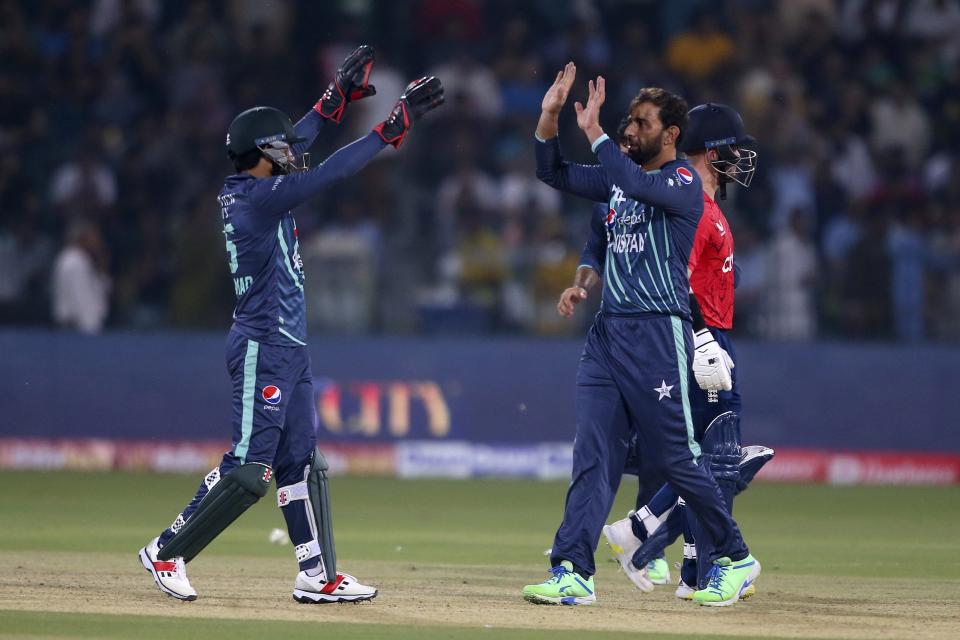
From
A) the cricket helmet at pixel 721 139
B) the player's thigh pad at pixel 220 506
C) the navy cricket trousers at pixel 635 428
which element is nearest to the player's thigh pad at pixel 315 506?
the player's thigh pad at pixel 220 506

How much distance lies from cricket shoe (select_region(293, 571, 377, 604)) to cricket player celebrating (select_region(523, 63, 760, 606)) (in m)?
0.81

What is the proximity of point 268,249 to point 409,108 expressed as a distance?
904 mm

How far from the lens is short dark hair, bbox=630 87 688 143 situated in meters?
6.94

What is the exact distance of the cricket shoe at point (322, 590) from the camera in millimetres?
6945

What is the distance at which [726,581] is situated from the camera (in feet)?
22.8

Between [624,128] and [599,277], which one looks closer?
[624,128]

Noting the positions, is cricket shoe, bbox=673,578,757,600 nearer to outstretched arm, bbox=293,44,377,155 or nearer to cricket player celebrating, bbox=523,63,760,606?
cricket player celebrating, bbox=523,63,760,606

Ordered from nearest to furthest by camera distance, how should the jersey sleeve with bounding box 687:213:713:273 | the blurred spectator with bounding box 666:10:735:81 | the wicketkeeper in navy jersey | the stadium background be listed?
the wicketkeeper in navy jersey, the jersey sleeve with bounding box 687:213:713:273, the stadium background, the blurred spectator with bounding box 666:10:735:81

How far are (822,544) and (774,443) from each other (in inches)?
174

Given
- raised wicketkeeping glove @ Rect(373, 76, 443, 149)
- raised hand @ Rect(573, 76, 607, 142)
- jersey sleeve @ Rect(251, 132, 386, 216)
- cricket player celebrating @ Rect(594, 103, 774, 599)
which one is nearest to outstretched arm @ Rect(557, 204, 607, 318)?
cricket player celebrating @ Rect(594, 103, 774, 599)

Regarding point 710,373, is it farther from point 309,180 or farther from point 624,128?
point 309,180

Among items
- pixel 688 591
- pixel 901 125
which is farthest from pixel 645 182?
pixel 901 125

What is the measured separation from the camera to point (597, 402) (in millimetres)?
6961

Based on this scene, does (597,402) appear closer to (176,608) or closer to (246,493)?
(246,493)
